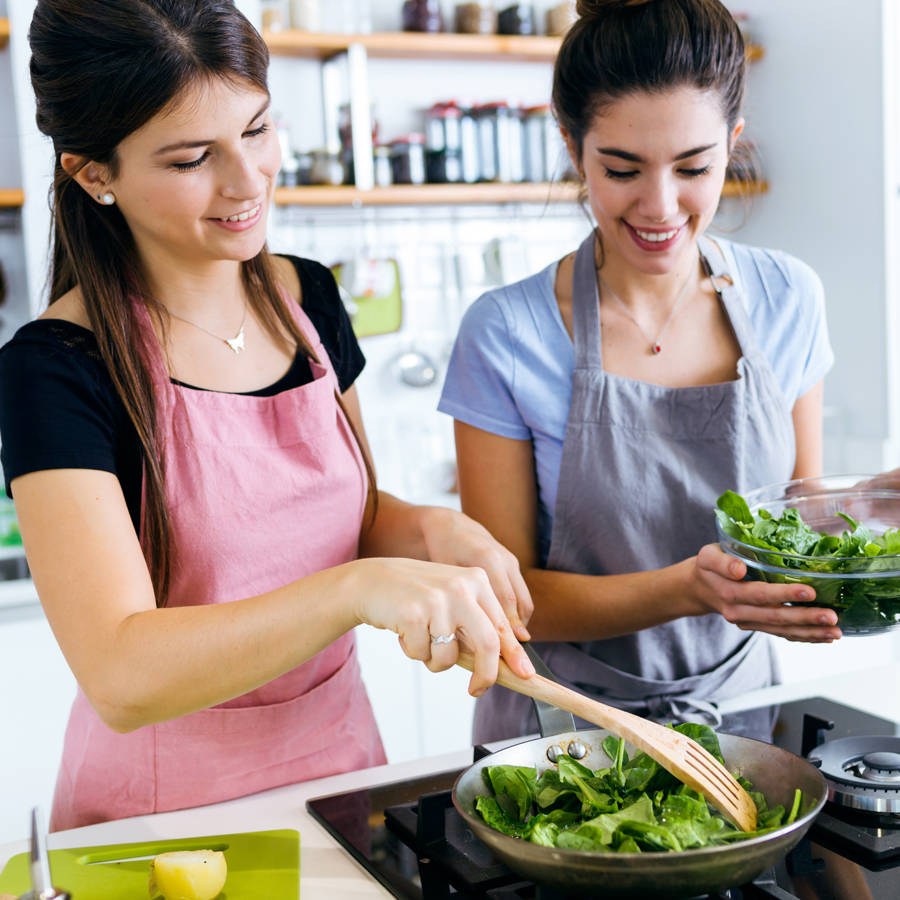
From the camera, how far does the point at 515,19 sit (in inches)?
123

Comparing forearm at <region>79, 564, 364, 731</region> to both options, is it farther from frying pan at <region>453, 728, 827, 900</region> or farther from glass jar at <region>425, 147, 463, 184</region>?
glass jar at <region>425, 147, 463, 184</region>

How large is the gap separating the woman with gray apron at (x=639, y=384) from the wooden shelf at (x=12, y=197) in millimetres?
1543

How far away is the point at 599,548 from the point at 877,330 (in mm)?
1925

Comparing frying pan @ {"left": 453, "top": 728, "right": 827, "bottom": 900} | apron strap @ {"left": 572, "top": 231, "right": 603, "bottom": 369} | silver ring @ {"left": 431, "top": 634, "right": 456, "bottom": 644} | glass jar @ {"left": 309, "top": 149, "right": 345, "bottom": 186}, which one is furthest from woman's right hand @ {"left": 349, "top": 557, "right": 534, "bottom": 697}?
glass jar @ {"left": 309, "top": 149, "right": 345, "bottom": 186}

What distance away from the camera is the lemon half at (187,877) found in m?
0.87

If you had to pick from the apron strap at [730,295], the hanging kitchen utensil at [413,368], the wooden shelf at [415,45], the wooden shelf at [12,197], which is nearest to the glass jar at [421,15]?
the wooden shelf at [415,45]

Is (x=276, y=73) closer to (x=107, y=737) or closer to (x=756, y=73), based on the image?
(x=756, y=73)

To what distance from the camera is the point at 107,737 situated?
1224 millimetres

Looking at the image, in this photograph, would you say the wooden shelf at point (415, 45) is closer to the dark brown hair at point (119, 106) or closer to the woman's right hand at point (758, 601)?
the dark brown hair at point (119, 106)

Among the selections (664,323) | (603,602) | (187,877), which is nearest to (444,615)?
(187,877)

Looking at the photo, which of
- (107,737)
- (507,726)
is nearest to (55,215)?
(107,737)

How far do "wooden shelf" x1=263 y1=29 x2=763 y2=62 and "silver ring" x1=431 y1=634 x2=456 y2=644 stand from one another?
7.32 feet

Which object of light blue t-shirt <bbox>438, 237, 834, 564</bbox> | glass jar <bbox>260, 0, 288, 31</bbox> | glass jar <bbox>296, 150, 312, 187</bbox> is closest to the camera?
light blue t-shirt <bbox>438, 237, 834, 564</bbox>

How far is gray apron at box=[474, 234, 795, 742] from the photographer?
140 cm
